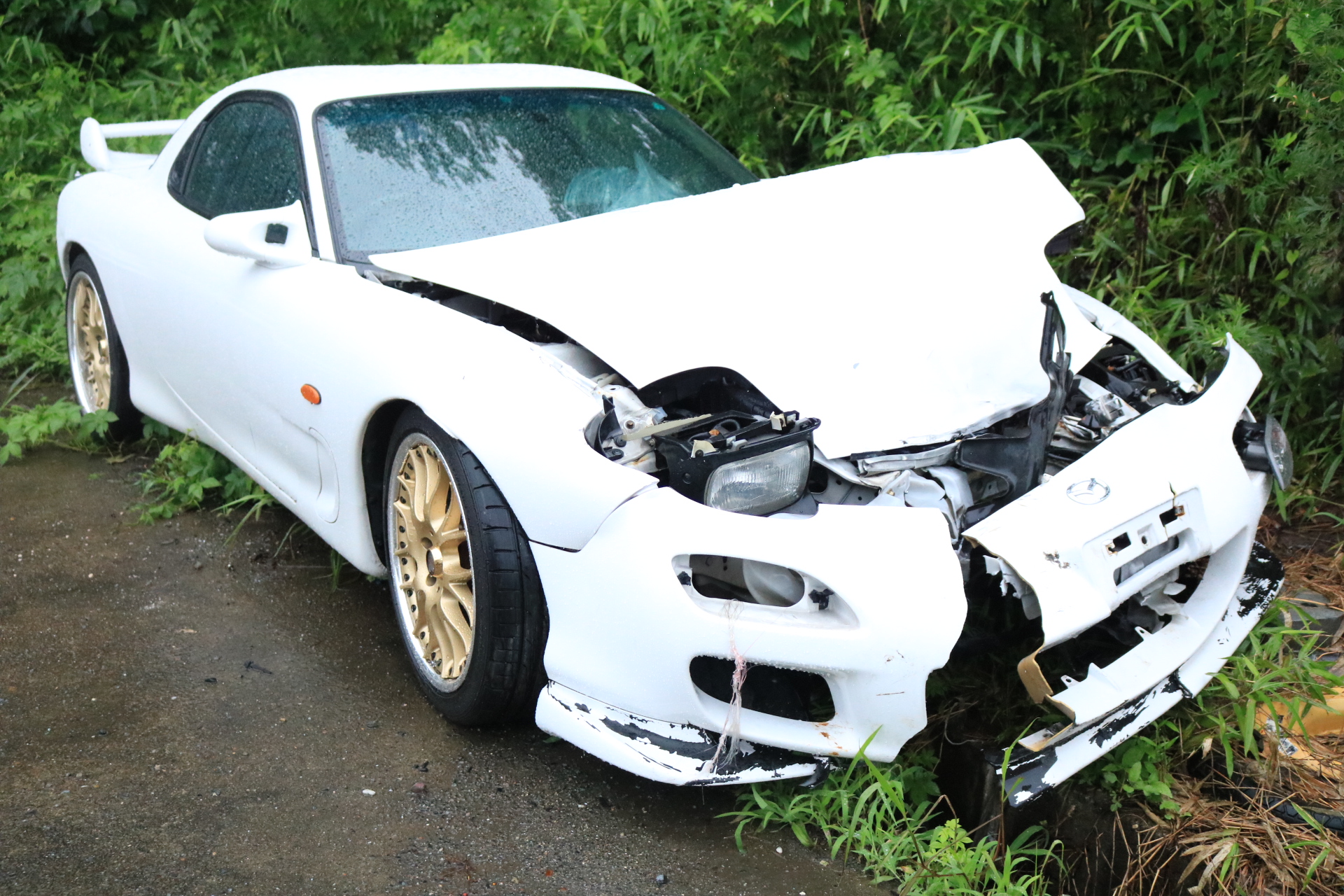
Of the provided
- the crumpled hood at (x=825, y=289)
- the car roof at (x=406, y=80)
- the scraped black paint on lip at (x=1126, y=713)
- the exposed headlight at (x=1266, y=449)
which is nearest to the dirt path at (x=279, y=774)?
the scraped black paint on lip at (x=1126, y=713)

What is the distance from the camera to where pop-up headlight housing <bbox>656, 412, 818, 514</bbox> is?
6.97ft

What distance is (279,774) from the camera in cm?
246

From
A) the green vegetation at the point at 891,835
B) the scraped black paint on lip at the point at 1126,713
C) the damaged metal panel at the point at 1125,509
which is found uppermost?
the damaged metal panel at the point at 1125,509

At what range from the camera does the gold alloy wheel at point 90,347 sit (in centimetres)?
420

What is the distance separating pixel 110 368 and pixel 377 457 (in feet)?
6.31

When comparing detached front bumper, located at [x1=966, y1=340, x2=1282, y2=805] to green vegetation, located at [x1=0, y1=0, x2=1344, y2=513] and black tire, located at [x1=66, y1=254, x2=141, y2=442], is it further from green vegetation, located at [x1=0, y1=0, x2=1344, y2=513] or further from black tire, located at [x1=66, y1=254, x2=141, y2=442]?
black tire, located at [x1=66, y1=254, x2=141, y2=442]

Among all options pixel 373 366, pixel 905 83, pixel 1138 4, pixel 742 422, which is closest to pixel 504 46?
pixel 905 83

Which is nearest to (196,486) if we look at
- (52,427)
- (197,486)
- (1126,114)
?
(197,486)

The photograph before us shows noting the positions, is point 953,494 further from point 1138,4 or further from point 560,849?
point 1138,4

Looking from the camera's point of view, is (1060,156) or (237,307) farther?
(1060,156)

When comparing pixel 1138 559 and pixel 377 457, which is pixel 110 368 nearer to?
pixel 377 457

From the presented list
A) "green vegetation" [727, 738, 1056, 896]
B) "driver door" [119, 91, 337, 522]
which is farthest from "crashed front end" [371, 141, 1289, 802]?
"driver door" [119, 91, 337, 522]

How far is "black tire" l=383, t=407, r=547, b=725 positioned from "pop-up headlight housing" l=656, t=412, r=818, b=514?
363 millimetres

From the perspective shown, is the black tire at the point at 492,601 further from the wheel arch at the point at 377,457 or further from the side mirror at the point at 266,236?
the side mirror at the point at 266,236
